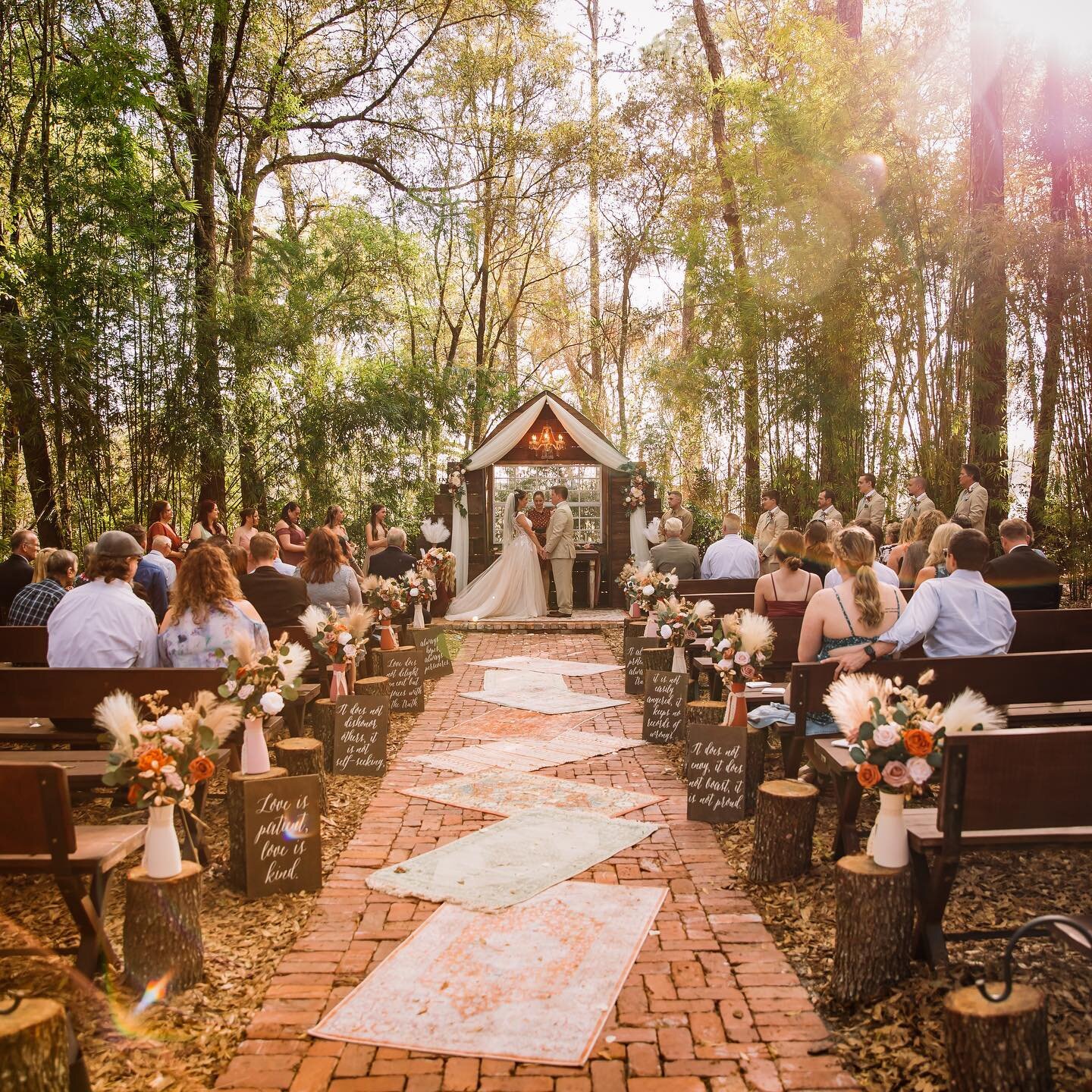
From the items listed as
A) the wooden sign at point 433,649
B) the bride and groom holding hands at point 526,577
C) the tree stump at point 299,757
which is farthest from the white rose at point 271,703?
the bride and groom holding hands at point 526,577

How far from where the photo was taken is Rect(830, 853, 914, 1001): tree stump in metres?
2.92

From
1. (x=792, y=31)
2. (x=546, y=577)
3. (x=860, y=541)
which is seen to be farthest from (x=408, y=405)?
(x=860, y=541)

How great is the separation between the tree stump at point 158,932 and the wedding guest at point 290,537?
760 cm

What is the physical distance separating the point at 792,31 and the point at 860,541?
890cm

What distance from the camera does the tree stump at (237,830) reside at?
3828 mm

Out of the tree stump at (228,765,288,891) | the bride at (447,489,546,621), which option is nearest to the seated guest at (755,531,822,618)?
the tree stump at (228,765,288,891)

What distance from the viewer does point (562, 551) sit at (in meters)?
13.5

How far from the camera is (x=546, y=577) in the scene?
13984 mm

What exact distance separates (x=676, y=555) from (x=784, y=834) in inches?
240

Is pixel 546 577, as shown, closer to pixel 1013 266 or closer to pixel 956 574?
pixel 1013 266

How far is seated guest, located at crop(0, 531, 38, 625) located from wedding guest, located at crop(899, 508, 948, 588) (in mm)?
6633

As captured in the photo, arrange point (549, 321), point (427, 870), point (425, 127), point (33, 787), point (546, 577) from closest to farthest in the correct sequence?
point (33, 787)
point (427, 870)
point (546, 577)
point (425, 127)
point (549, 321)

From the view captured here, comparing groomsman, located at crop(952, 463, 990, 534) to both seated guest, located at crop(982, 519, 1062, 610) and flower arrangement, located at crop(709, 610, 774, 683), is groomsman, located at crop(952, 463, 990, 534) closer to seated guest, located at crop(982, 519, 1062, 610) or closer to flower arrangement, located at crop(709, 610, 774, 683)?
seated guest, located at crop(982, 519, 1062, 610)

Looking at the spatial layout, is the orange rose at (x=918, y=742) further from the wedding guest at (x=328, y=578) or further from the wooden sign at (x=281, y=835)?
the wedding guest at (x=328, y=578)
